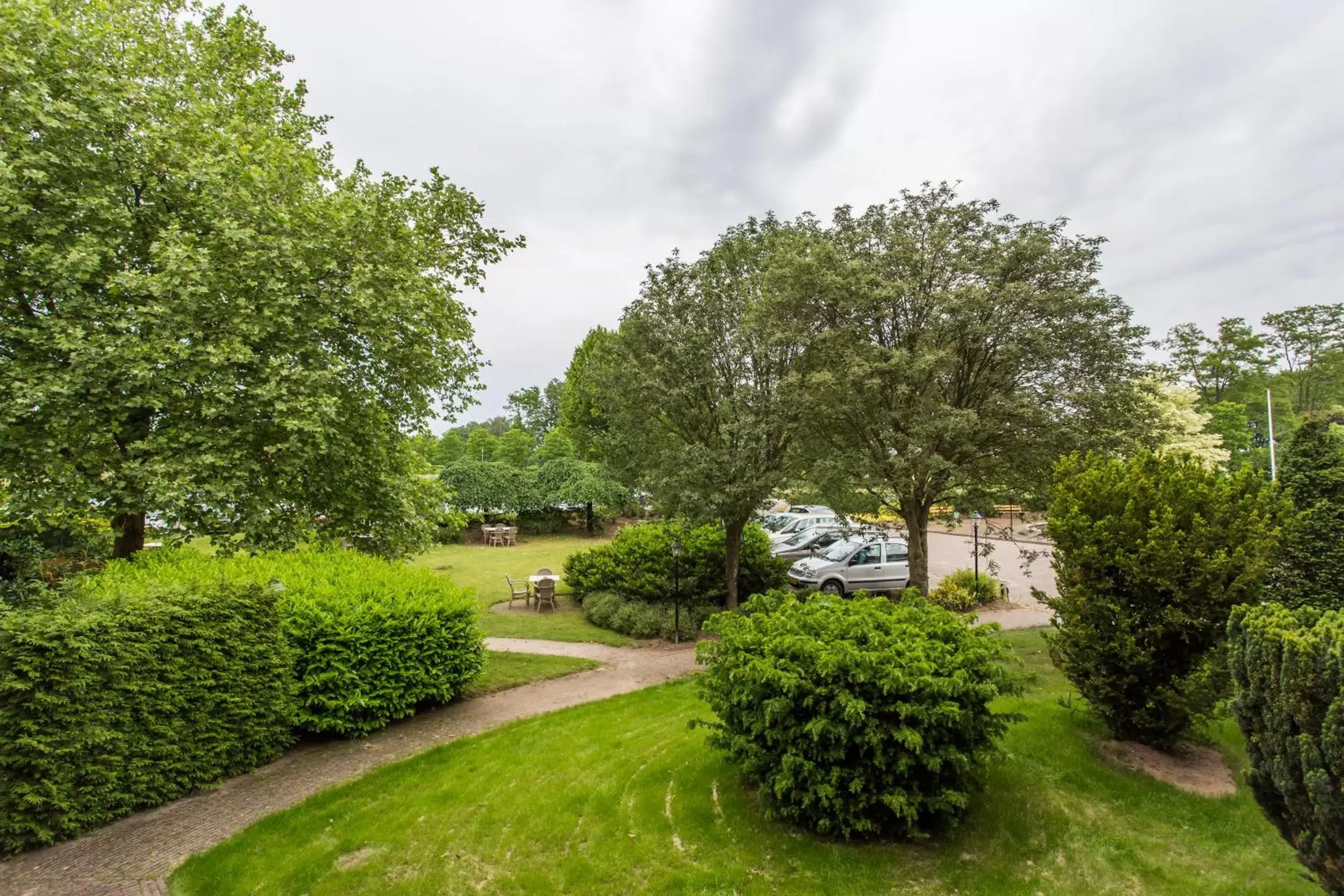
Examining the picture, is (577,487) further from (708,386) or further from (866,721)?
(866,721)

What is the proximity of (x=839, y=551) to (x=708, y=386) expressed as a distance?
6311 millimetres

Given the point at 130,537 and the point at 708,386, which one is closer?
the point at 130,537

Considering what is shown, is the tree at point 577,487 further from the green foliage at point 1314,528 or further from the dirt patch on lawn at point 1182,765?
the green foliage at point 1314,528

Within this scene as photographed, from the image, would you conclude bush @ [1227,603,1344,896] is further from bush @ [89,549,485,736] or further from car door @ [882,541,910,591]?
car door @ [882,541,910,591]

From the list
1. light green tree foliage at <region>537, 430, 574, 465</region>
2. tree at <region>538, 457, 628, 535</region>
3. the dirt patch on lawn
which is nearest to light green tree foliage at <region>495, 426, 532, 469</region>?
light green tree foliage at <region>537, 430, 574, 465</region>

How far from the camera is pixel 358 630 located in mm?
7254

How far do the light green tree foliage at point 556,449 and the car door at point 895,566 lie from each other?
19436 mm

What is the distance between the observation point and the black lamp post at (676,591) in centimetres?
1232

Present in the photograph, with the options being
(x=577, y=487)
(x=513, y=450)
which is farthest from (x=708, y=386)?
(x=513, y=450)

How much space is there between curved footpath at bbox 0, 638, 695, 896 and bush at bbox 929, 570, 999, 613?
7587 mm

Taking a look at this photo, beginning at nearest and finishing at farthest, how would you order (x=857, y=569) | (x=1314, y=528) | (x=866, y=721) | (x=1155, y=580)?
1. (x=866, y=721)
2. (x=1155, y=580)
3. (x=1314, y=528)
4. (x=857, y=569)

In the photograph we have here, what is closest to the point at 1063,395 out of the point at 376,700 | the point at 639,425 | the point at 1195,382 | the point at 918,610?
the point at 918,610

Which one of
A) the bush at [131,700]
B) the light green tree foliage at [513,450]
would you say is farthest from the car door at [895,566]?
the light green tree foliage at [513,450]

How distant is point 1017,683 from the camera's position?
4363 millimetres
